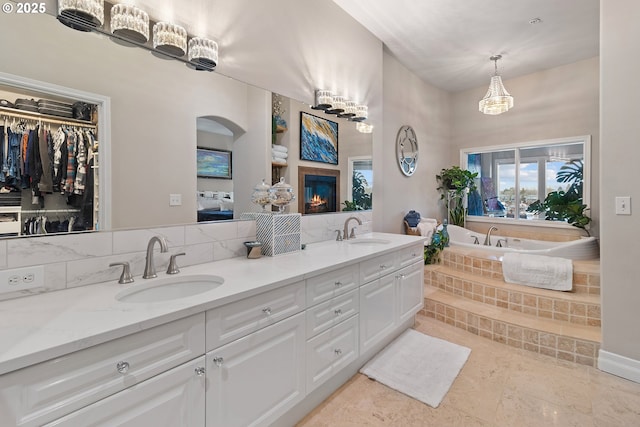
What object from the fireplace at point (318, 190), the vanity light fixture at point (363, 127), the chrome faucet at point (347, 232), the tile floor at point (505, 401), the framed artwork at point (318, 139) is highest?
the vanity light fixture at point (363, 127)

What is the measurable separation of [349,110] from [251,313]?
2.24 meters

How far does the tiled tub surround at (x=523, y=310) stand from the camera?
2396mm

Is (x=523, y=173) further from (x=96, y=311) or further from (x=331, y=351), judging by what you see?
(x=96, y=311)

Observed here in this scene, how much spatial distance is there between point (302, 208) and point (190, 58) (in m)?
1.30

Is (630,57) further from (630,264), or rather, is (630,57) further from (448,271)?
(448,271)

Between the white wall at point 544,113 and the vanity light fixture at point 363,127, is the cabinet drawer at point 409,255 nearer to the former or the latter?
the vanity light fixture at point 363,127

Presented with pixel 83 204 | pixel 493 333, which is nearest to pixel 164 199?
pixel 83 204

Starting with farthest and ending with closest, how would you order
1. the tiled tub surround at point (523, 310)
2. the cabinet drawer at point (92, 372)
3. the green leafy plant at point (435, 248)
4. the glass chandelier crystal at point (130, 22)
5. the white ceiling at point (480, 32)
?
the green leafy plant at point (435, 248) < the white ceiling at point (480, 32) < the tiled tub surround at point (523, 310) < the glass chandelier crystal at point (130, 22) < the cabinet drawer at point (92, 372)

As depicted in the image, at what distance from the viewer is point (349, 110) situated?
291cm

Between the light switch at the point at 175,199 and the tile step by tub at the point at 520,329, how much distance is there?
268 cm

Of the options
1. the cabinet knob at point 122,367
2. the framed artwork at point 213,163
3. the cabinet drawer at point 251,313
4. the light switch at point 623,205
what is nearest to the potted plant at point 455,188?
the light switch at point 623,205

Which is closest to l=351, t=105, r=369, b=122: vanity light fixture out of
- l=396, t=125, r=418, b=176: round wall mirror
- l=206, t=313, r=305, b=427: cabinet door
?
l=396, t=125, r=418, b=176: round wall mirror

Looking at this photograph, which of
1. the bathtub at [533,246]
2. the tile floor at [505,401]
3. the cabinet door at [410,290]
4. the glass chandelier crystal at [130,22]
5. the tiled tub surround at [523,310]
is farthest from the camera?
the bathtub at [533,246]

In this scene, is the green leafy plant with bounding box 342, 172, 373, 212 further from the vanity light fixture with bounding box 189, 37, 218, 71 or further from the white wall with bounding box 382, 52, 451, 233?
the vanity light fixture with bounding box 189, 37, 218, 71
